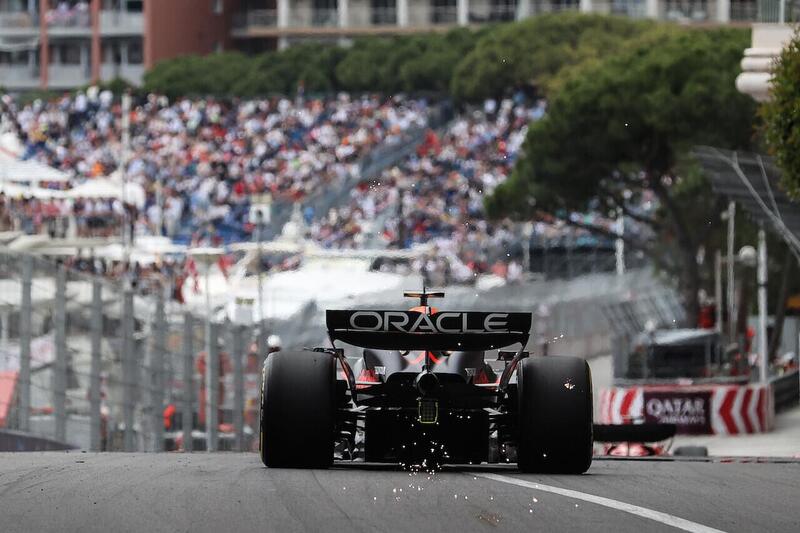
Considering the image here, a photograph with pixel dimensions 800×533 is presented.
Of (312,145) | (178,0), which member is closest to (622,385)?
(312,145)

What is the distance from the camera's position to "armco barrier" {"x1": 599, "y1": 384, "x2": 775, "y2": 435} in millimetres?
32656

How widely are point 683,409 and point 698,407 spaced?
232 mm

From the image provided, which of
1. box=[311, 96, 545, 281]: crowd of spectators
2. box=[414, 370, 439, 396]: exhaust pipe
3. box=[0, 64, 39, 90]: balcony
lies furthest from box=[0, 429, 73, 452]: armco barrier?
box=[0, 64, 39, 90]: balcony

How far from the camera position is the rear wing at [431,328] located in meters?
12.1

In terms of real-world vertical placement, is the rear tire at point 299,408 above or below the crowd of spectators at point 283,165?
above

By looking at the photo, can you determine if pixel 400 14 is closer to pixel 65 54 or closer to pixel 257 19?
pixel 257 19

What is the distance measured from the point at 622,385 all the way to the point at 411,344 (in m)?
24.9

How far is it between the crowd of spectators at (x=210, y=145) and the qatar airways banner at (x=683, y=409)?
28.9 meters

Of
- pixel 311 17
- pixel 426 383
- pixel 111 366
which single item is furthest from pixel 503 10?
pixel 426 383

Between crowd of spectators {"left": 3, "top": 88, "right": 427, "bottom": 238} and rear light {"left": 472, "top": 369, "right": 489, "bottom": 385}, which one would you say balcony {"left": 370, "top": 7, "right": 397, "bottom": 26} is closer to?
crowd of spectators {"left": 3, "top": 88, "right": 427, "bottom": 238}

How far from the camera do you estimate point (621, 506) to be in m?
9.94

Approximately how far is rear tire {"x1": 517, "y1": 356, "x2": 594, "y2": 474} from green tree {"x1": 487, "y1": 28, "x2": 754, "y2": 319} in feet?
108

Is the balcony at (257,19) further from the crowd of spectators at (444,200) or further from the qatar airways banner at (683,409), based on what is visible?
the qatar airways banner at (683,409)

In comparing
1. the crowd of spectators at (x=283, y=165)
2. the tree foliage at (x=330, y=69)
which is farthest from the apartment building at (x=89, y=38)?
the crowd of spectators at (x=283, y=165)
